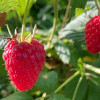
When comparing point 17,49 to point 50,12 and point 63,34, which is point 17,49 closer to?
point 63,34

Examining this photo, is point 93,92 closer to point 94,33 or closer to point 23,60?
point 94,33

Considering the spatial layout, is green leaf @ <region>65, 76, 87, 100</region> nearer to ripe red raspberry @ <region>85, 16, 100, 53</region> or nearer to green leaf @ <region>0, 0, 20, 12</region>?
→ ripe red raspberry @ <region>85, 16, 100, 53</region>

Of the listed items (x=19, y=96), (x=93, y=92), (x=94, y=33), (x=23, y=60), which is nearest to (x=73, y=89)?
(x=93, y=92)

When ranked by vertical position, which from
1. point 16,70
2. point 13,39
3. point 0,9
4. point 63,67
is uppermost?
point 0,9

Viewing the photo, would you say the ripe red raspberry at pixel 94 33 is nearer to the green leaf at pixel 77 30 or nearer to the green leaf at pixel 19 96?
the green leaf at pixel 77 30

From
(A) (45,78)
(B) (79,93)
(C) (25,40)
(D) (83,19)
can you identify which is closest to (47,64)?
(A) (45,78)
